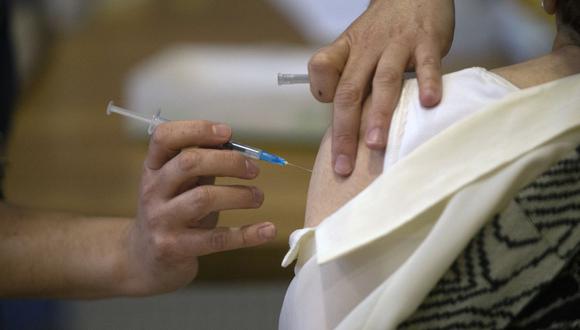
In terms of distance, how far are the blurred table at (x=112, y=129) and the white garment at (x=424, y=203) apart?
A: 0.76 meters

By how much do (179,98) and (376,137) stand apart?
1135 millimetres

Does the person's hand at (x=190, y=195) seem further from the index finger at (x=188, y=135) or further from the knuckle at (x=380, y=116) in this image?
the knuckle at (x=380, y=116)

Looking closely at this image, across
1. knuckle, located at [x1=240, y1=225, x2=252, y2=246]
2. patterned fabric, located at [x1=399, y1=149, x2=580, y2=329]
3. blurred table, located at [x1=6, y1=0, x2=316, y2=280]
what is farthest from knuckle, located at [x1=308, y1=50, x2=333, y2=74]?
blurred table, located at [x1=6, y1=0, x2=316, y2=280]

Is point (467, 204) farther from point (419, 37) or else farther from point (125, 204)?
point (125, 204)

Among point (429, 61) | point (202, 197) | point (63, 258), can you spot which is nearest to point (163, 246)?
point (202, 197)

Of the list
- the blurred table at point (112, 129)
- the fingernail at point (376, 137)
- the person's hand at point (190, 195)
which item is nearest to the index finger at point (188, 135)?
the person's hand at point (190, 195)

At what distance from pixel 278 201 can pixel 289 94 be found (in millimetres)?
352

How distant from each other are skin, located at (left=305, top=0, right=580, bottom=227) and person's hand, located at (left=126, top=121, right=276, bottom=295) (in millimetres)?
140

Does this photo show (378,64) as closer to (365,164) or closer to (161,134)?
(365,164)

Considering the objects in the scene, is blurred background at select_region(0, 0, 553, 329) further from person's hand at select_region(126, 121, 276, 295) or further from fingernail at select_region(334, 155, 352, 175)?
fingernail at select_region(334, 155, 352, 175)

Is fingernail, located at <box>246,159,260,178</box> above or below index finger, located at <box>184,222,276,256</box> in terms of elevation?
above

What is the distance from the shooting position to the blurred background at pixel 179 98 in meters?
1.57

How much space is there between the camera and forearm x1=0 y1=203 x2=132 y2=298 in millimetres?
1167

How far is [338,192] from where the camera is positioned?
742mm
